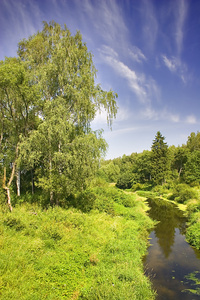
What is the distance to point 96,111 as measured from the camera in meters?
19.5

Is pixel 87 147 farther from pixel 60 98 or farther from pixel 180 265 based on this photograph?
pixel 180 265

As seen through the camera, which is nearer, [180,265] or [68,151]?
[180,265]

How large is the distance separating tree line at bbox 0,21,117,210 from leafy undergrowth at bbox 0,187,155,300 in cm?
407

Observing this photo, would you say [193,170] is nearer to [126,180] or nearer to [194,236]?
[126,180]

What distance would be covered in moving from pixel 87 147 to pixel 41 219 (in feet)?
24.0

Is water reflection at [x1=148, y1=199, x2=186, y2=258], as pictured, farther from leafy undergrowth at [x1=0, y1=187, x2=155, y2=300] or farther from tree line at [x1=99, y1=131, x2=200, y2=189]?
tree line at [x1=99, y1=131, x2=200, y2=189]

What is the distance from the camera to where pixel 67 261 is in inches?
347

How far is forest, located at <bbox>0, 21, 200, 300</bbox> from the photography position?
7.91 meters

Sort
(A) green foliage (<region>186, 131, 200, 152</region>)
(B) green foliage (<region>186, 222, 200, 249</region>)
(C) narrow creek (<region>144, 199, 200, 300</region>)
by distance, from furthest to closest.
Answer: (A) green foliage (<region>186, 131, 200, 152</region>) < (B) green foliage (<region>186, 222, 200, 249</region>) < (C) narrow creek (<region>144, 199, 200, 300</region>)

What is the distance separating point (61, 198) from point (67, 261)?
9510 mm

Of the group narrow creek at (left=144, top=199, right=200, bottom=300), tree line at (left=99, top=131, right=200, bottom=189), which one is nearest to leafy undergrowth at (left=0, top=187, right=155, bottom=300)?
narrow creek at (left=144, top=199, right=200, bottom=300)

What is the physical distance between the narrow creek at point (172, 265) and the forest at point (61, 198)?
818mm

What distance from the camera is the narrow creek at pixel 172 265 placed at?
9.06 meters

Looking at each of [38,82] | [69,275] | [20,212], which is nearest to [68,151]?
[20,212]
